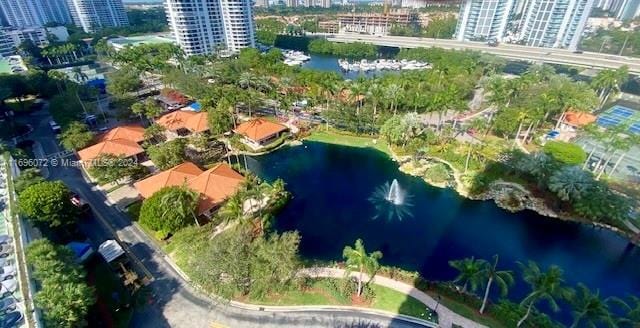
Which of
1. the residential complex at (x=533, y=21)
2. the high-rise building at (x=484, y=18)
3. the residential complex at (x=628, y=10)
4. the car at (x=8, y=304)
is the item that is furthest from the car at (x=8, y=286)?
the residential complex at (x=628, y=10)

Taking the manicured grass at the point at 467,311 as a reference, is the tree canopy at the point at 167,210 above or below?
above

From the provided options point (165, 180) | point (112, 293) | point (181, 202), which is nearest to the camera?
point (112, 293)

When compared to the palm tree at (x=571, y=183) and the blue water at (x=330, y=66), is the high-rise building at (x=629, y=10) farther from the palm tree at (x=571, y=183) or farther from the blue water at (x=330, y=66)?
the palm tree at (x=571, y=183)

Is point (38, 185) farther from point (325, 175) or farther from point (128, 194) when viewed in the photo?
point (325, 175)

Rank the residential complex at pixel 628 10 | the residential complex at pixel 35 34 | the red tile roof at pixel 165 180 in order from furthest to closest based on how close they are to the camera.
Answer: the residential complex at pixel 628 10 < the residential complex at pixel 35 34 < the red tile roof at pixel 165 180

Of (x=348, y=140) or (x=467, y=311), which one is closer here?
(x=467, y=311)

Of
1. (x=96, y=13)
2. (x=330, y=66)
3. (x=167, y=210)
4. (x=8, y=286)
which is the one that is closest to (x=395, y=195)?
(x=167, y=210)

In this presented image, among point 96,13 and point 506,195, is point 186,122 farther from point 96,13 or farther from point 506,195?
point 96,13

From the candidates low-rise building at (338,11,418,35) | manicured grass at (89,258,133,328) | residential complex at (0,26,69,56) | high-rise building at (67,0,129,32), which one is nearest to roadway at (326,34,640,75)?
low-rise building at (338,11,418,35)
